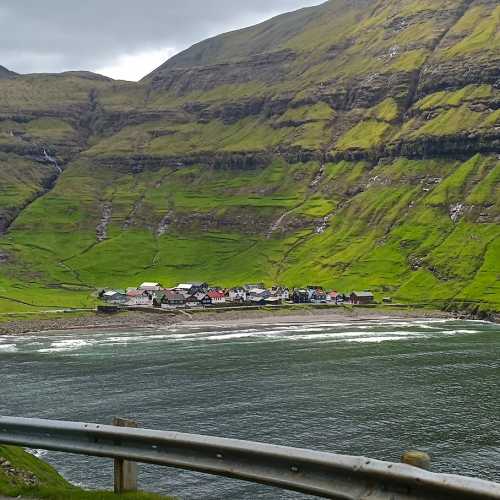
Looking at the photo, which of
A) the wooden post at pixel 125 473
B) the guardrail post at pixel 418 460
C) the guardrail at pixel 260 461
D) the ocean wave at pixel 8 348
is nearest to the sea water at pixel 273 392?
the ocean wave at pixel 8 348

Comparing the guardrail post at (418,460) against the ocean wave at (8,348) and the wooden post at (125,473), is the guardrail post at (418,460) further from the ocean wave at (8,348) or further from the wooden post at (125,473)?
the ocean wave at (8,348)

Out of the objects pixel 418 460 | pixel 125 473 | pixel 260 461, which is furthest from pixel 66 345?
pixel 418 460

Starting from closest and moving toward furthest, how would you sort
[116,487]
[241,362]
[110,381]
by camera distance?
1. [116,487]
2. [110,381]
3. [241,362]

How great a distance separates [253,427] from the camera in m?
66.6

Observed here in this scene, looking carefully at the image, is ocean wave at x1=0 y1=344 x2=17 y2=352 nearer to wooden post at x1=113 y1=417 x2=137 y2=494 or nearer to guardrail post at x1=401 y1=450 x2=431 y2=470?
wooden post at x1=113 y1=417 x2=137 y2=494

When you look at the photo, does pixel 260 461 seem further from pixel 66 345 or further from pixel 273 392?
pixel 66 345

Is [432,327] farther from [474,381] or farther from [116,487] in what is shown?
[116,487]

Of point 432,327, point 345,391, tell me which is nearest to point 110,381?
point 345,391

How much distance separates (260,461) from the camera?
1406cm

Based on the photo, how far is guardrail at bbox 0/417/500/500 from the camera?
11.2 meters

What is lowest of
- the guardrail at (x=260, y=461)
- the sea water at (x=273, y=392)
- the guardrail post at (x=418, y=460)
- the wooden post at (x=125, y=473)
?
the sea water at (x=273, y=392)

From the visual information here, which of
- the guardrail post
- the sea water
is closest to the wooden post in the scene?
the guardrail post

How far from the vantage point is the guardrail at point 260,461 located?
442 inches

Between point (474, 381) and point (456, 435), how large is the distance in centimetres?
3181
